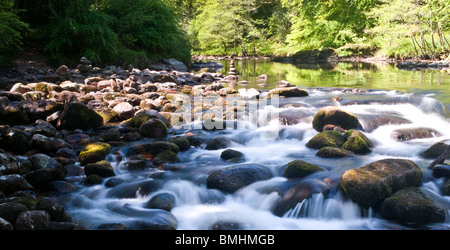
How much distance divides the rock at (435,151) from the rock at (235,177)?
2371 mm

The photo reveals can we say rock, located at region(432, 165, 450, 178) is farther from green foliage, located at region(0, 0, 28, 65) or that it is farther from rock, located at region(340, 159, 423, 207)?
green foliage, located at region(0, 0, 28, 65)

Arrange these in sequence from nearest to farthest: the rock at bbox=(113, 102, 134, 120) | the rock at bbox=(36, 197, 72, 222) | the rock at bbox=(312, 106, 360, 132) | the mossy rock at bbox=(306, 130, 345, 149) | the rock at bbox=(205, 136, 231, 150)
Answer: the rock at bbox=(36, 197, 72, 222) < the mossy rock at bbox=(306, 130, 345, 149) < the rock at bbox=(205, 136, 231, 150) < the rock at bbox=(312, 106, 360, 132) < the rock at bbox=(113, 102, 134, 120)

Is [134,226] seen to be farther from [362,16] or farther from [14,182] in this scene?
[362,16]

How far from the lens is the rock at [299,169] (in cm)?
464

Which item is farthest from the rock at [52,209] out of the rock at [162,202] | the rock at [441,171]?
the rock at [441,171]

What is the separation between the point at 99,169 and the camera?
4.78m

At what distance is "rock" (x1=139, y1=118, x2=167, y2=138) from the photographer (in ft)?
21.3

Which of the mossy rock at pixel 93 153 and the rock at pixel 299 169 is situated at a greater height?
the mossy rock at pixel 93 153

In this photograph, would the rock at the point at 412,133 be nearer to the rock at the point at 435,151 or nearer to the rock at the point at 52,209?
the rock at the point at 435,151

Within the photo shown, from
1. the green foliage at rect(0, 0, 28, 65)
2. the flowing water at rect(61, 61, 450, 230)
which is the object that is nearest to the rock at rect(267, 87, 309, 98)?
the flowing water at rect(61, 61, 450, 230)

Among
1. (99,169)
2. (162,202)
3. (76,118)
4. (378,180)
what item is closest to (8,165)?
(99,169)

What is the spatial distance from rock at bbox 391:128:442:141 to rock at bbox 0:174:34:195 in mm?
5612

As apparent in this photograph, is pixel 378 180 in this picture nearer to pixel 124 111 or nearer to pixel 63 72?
pixel 124 111

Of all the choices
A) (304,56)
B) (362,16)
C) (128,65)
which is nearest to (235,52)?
(304,56)
